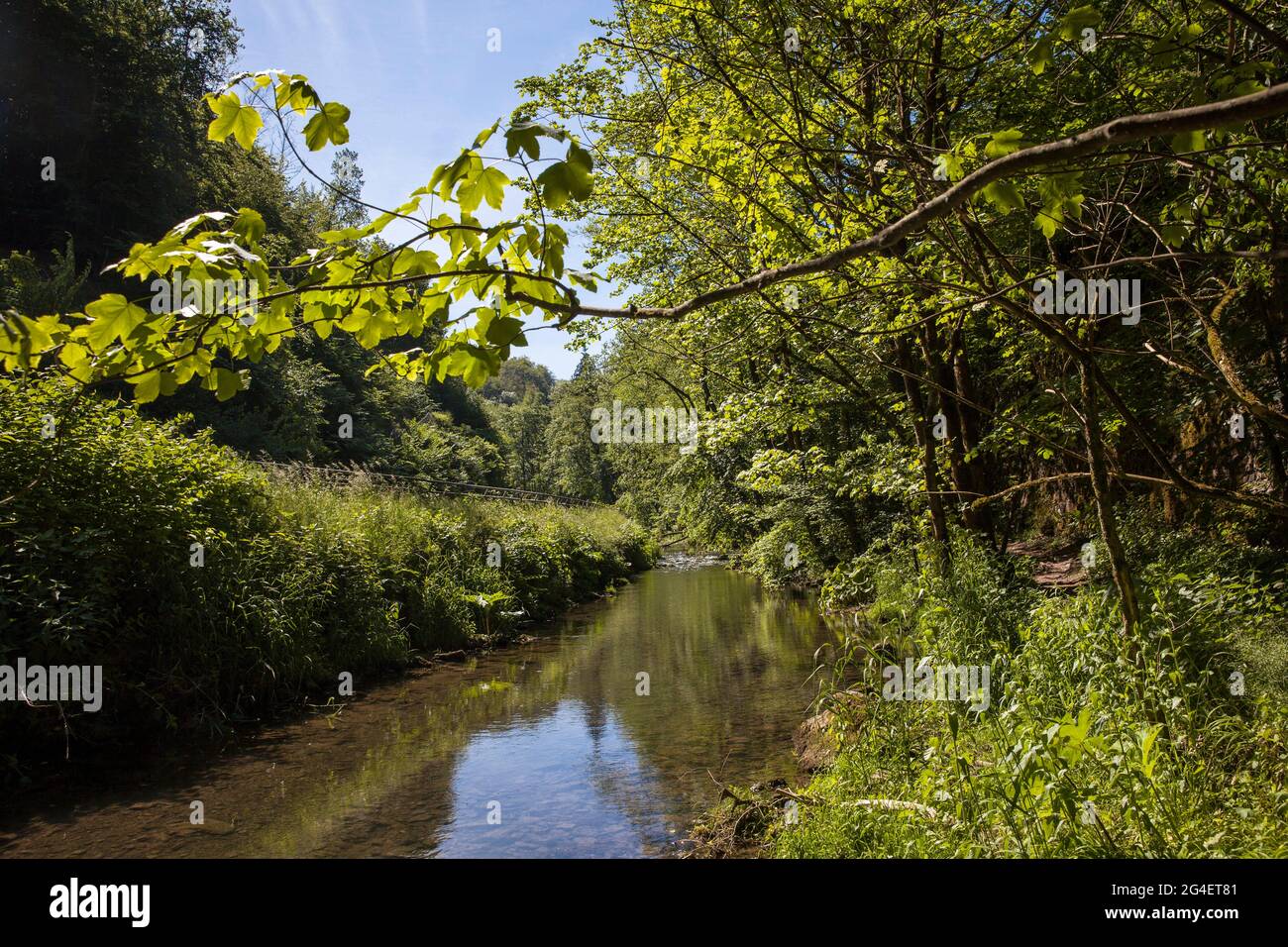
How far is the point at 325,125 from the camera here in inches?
69.9

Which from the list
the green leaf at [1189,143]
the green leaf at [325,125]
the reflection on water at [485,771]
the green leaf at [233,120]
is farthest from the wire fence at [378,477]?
the green leaf at [1189,143]

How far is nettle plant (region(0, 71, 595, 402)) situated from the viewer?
1.58 meters

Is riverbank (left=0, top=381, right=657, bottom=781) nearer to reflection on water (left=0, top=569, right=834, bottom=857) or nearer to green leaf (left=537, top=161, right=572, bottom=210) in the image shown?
reflection on water (left=0, top=569, right=834, bottom=857)

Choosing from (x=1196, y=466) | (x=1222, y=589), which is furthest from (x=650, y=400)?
(x=1222, y=589)

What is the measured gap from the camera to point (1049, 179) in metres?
2.25

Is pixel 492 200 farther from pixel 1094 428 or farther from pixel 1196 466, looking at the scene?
pixel 1196 466

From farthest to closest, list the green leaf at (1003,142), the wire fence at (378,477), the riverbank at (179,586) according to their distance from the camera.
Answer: the wire fence at (378,477), the riverbank at (179,586), the green leaf at (1003,142)

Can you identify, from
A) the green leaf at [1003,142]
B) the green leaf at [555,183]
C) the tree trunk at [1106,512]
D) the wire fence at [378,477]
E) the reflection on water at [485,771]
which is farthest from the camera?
the wire fence at [378,477]

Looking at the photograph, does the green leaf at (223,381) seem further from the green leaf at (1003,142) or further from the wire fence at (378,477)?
the wire fence at (378,477)

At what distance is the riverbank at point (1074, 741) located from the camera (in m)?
3.32

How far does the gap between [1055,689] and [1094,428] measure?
2148 mm

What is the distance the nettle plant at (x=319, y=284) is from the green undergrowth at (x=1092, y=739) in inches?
112

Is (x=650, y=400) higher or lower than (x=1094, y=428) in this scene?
higher

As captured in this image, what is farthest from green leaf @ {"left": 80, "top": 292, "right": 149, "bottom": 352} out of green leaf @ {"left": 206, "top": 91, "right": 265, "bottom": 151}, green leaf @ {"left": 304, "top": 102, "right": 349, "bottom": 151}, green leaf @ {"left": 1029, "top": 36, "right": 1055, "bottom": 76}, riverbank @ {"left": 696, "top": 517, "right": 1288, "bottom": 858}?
riverbank @ {"left": 696, "top": 517, "right": 1288, "bottom": 858}
